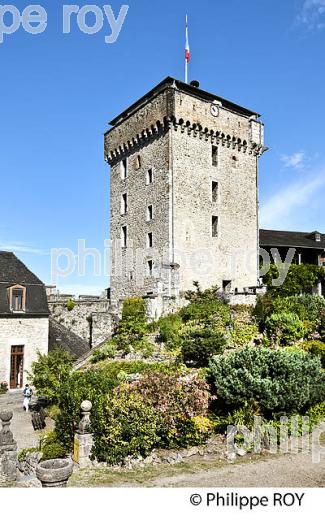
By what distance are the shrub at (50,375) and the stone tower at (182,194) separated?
9174 millimetres

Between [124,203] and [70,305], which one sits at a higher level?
[124,203]

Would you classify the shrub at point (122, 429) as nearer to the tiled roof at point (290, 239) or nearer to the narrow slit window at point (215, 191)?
the narrow slit window at point (215, 191)

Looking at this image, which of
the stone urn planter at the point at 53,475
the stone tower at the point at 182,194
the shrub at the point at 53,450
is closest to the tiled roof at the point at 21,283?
the stone tower at the point at 182,194

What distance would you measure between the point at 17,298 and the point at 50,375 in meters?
9.54

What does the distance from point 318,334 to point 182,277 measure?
10576 mm

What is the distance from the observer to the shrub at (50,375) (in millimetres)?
16733

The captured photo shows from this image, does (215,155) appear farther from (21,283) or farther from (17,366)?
(17,366)

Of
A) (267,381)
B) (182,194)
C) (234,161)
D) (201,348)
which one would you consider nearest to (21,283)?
(182,194)

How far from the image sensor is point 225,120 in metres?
31.6

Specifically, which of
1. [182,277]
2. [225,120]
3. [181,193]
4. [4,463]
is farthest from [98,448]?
[225,120]

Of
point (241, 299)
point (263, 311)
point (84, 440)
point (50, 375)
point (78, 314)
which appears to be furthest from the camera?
point (78, 314)

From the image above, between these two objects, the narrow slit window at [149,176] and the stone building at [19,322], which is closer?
the stone building at [19,322]

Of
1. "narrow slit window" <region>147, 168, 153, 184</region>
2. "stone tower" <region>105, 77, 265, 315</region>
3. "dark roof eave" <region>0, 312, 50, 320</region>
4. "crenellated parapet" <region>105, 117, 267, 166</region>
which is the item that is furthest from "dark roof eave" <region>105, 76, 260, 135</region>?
"dark roof eave" <region>0, 312, 50, 320</region>

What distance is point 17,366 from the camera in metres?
24.5
